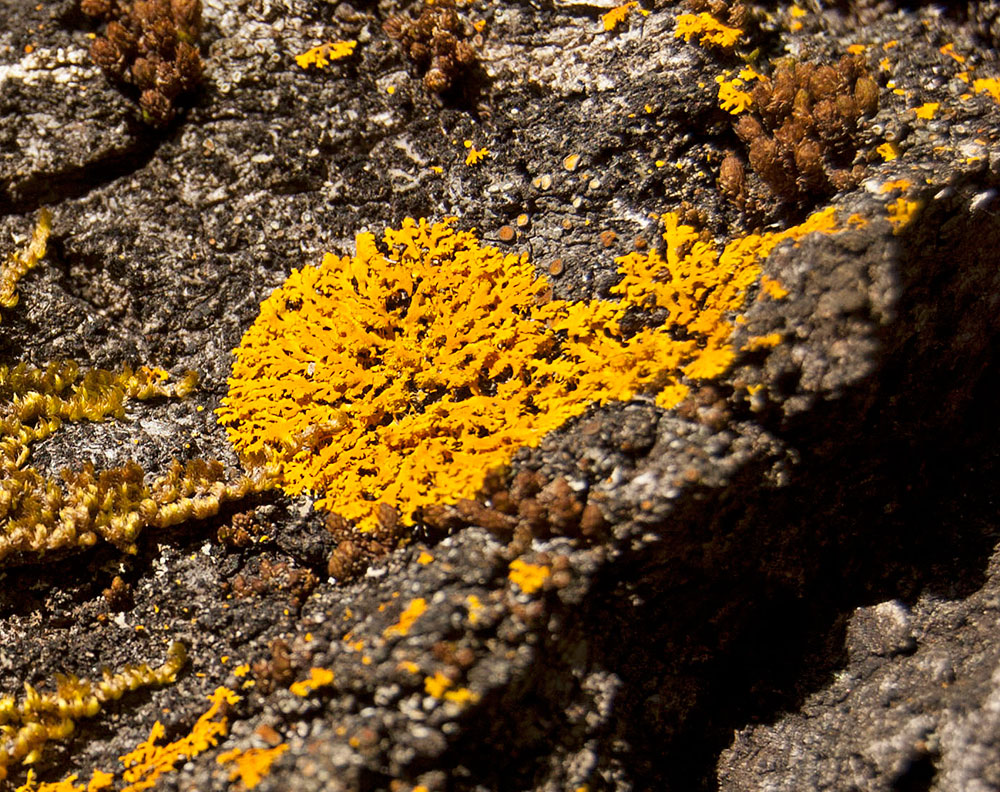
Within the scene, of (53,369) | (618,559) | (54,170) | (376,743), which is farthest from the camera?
(54,170)

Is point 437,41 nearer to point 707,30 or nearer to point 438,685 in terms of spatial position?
point 707,30

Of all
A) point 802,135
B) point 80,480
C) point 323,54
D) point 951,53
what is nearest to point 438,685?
point 80,480

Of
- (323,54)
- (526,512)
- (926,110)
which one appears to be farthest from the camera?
(323,54)

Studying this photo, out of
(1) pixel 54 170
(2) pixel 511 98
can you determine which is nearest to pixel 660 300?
(2) pixel 511 98

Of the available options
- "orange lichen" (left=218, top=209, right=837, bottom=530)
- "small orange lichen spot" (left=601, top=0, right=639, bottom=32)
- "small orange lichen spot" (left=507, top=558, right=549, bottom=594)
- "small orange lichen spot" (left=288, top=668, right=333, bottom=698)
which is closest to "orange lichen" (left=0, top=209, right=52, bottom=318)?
"orange lichen" (left=218, top=209, right=837, bottom=530)

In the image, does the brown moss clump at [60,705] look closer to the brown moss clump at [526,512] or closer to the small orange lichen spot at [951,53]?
the brown moss clump at [526,512]

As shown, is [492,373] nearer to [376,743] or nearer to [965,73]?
[376,743]
